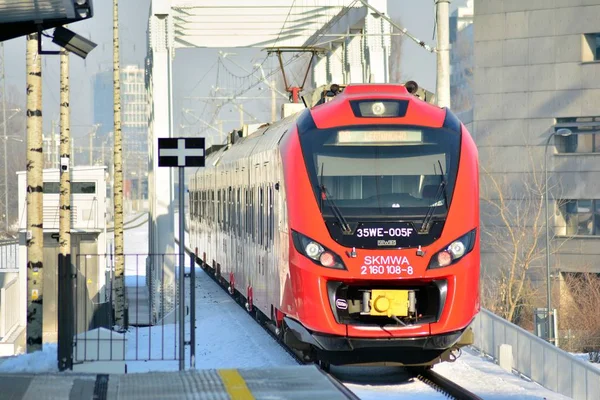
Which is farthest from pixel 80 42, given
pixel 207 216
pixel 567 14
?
pixel 567 14

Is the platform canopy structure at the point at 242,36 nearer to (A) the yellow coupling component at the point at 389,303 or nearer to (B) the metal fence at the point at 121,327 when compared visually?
(B) the metal fence at the point at 121,327

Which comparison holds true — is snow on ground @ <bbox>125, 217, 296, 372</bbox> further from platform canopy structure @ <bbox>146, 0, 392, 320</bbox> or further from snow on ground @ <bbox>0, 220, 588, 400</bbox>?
platform canopy structure @ <bbox>146, 0, 392, 320</bbox>

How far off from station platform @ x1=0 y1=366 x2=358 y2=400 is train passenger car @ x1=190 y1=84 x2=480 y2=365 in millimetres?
3249

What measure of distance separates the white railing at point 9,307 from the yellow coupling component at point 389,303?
14.6 m

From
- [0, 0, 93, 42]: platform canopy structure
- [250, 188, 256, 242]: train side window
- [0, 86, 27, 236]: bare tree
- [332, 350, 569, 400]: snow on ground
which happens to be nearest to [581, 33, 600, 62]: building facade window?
[250, 188, 256, 242]: train side window

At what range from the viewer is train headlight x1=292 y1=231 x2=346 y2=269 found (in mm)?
13227

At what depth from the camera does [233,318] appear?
70.2 feet

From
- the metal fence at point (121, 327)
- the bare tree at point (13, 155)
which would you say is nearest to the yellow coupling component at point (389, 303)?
the metal fence at point (121, 327)

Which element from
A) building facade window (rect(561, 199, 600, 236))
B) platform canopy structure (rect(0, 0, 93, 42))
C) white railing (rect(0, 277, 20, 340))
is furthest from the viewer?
building facade window (rect(561, 199, 600, 236))

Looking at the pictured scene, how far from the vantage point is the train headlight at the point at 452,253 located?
1328 centimetres

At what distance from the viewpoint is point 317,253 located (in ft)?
43.7

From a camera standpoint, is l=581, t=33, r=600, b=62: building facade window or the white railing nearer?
the white railing

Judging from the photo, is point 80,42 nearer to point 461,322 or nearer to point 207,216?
point 461,322

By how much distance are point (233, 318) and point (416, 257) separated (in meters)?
8.64
